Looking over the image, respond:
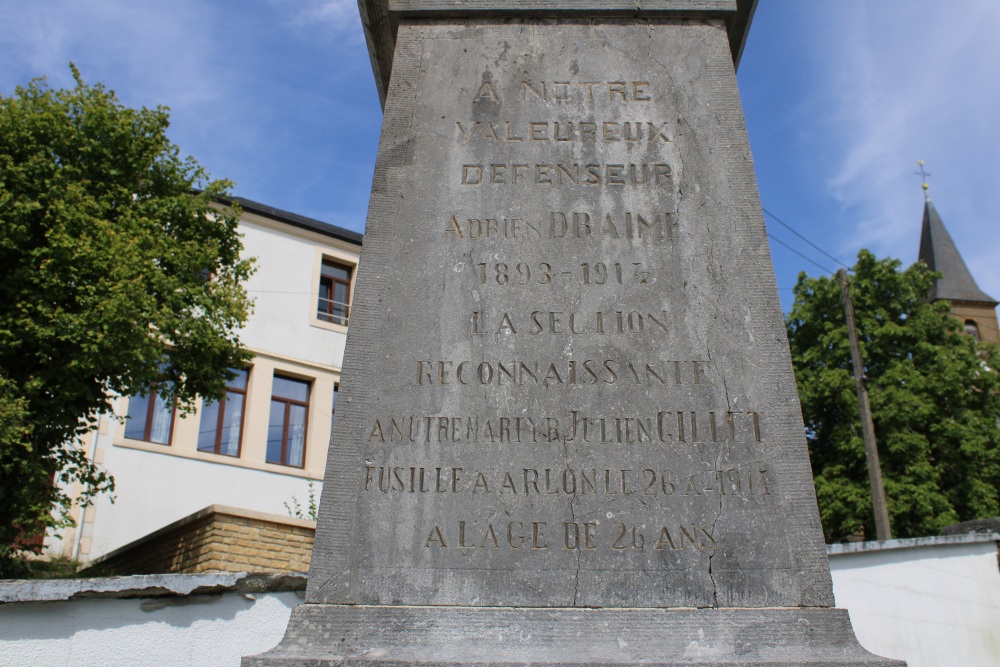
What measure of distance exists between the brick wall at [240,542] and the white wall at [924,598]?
749 cm

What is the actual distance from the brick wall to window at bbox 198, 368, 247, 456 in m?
7.09

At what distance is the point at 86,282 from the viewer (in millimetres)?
15148

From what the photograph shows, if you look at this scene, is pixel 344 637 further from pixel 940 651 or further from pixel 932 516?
pixel 932 516

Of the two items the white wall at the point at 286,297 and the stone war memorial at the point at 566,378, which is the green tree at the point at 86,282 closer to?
the white wall at the point at 286,297

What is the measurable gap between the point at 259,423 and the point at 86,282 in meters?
8.52

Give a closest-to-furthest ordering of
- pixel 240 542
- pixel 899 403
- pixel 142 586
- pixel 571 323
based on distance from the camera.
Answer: pixel 571 323 < pixel 142 586 < pixel 240 542 < pixel 899 403

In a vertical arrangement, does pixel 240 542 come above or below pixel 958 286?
below

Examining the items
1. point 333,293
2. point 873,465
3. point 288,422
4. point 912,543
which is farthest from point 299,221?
point 912,543

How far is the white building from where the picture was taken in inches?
802

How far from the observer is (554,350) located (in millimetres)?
3932

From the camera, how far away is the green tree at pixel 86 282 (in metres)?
14.5

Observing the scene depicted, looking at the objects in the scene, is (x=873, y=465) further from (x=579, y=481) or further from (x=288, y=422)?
(x=579, y=481)

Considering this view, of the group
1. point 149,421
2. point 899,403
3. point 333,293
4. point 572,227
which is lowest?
point 572,227

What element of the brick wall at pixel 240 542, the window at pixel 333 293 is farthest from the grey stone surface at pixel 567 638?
the window at pixel 333 293
